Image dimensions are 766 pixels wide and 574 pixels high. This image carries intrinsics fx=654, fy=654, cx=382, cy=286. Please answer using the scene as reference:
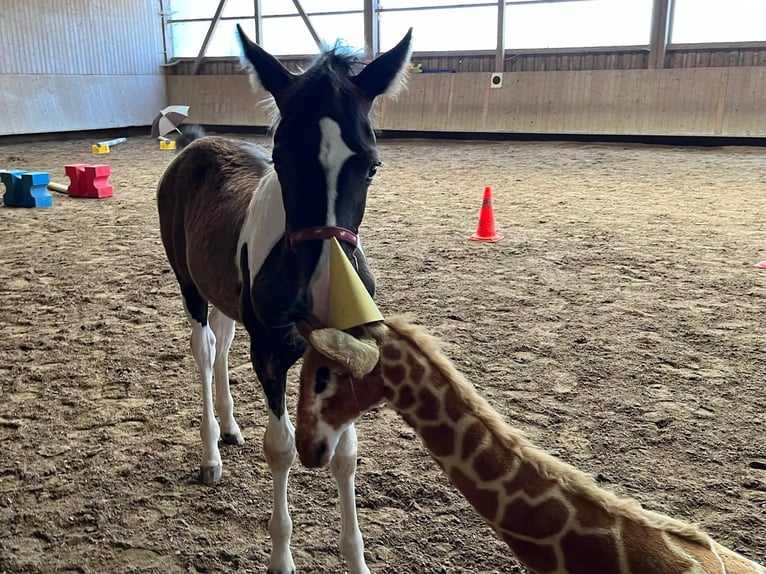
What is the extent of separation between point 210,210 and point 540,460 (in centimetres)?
170

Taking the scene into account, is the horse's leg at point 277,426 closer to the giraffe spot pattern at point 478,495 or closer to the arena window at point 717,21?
the giraffe spot pattern at point 478,495

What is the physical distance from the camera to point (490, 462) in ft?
4.63

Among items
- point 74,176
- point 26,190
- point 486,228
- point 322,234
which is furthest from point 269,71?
point 74,176

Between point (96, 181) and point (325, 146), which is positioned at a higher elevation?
point (325, 146)

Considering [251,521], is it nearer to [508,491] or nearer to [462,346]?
[508,491]

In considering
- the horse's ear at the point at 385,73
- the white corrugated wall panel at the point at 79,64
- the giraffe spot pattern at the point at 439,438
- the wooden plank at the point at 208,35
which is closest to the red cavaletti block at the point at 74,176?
the white corrugated wall panel at the point at 79,64

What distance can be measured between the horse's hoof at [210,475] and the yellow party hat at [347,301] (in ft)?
4.49

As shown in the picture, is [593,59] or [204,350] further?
[593,59]

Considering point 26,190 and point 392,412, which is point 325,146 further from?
point 26,190

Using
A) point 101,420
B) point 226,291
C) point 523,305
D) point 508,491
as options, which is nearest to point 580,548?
point 508,491

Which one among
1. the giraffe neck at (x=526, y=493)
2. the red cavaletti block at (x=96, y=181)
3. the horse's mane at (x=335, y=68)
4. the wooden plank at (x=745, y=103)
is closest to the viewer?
the giraffe neck at (x=526, y=493)

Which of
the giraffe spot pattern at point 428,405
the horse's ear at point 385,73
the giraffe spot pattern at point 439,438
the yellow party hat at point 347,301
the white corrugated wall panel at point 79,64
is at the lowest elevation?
the giraffe spot pattern at point 439,438

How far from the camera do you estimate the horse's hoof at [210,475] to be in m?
2.62

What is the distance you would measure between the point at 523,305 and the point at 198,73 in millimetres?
16295
